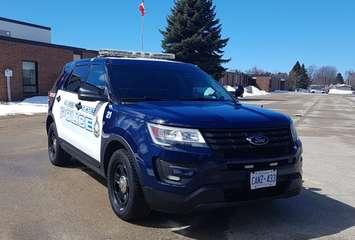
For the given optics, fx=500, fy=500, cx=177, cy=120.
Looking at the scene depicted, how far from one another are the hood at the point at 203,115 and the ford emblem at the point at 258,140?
0.12 metres

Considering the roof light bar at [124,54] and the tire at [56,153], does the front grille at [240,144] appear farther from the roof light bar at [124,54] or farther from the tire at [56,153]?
the tire at [56,153]

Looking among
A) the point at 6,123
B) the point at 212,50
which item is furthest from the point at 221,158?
the point at 212,50

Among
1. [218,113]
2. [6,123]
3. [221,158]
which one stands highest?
[218,113]

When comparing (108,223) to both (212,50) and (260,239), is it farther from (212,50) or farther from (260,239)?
(212,50)

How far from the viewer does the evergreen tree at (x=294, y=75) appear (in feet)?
450

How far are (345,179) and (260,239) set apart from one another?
3579 millimetres

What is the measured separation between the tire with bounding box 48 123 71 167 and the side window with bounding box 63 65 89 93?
2.91 ft

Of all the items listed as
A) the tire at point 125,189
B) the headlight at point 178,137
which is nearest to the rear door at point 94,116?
the tire at point 125,189

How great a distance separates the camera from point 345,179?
8.07 metres

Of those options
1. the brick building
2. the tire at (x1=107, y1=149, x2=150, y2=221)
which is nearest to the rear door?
the tire at (x1=107, y1=149, x2=150, y2=221)

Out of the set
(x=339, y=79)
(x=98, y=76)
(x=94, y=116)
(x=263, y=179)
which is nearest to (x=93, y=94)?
(x=94, y=116)

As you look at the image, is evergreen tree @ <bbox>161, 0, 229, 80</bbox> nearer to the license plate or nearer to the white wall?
the white wall

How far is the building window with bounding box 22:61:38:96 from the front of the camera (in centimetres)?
2978

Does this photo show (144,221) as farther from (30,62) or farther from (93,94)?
(30,62)
